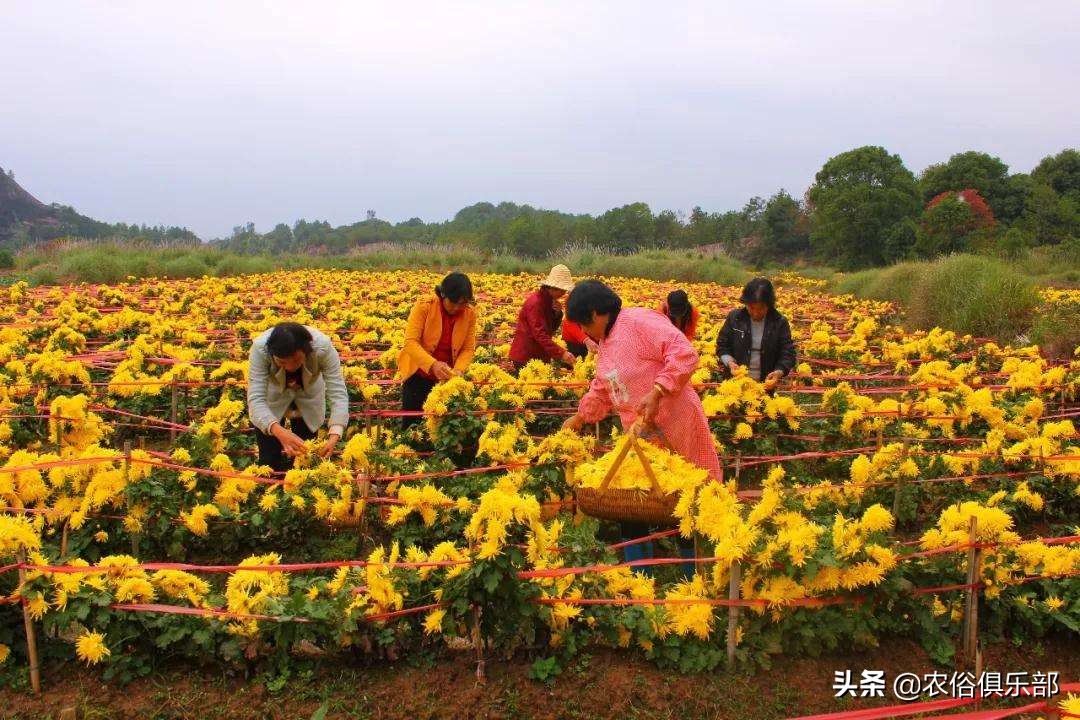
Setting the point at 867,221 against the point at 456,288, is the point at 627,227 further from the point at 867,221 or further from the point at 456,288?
the point at 456,288

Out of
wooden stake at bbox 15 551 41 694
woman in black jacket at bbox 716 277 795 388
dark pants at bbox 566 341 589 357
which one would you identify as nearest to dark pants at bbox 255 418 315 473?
wooden stake at bbox 15 551 41 694

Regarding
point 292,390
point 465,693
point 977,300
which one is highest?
point 977,300

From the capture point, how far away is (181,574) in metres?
3.60

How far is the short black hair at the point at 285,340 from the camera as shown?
465 cm

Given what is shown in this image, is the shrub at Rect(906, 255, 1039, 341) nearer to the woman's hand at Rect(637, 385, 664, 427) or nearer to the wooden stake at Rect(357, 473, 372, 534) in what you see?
the woman's hand at Rect(637, 385, 664, 427)

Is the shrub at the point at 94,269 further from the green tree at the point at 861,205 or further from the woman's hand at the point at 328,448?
the green tree at the point at 861,205

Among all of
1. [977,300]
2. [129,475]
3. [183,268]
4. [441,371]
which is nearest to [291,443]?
[129,475]

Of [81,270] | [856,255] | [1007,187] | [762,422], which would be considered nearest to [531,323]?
[762,422]

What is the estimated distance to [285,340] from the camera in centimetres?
466

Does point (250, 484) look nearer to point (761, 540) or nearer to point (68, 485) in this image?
point (68, 485)

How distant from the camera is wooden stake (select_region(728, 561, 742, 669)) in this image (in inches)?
131

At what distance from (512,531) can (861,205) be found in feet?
150

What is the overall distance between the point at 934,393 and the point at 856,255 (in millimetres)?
41039

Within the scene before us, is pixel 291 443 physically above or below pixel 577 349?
below
